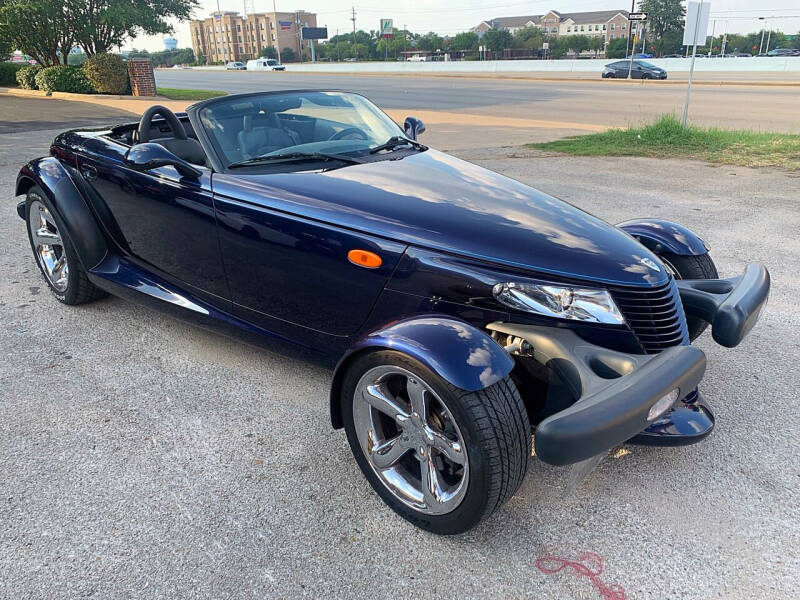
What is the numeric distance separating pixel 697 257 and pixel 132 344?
329 centimetres

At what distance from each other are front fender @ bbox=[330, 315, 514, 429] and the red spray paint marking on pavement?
2.23ft

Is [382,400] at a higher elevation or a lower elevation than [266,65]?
lower

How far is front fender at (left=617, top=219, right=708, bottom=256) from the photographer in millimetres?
3408

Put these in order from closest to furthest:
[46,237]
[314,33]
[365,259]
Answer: [365,259] → [46,237] → [314,33]

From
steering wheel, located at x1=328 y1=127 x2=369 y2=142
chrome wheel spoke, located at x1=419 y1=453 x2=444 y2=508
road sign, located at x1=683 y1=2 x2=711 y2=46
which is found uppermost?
road sign, located at x1=683 y1=2 x2=711 y2=46

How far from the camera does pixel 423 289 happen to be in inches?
98.2

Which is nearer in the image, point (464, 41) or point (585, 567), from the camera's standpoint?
point (585, 567)

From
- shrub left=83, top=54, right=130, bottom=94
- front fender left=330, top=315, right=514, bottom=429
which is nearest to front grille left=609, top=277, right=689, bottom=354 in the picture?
front fender left=330, top=315, right=514, bottom=429

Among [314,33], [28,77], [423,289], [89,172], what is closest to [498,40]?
[314,33]

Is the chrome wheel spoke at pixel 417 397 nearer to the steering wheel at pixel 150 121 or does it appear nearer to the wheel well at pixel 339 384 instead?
the wheel well at pixel 339 384

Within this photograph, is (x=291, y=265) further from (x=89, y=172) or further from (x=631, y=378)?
(x=89, y=172)

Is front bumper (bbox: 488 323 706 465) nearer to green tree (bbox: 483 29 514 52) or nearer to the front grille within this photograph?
the front grille

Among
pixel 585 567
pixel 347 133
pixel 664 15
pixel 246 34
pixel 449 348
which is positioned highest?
pixel 246 34

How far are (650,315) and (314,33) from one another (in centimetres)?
11290
